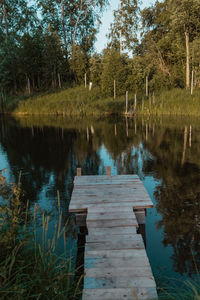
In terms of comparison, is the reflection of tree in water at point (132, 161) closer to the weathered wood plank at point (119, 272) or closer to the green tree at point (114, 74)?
the weathered wood plank at point (119, 272)

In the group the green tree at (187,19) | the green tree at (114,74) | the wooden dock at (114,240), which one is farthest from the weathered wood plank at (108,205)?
the green tree at (114,74)

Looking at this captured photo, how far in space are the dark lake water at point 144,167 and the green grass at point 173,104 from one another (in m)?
3.02

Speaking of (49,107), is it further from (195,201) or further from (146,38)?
(195,201)

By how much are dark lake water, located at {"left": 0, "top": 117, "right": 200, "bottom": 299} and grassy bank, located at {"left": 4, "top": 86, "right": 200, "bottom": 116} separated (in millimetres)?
3740

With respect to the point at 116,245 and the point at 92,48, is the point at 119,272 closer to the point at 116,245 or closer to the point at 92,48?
the point at 116,245

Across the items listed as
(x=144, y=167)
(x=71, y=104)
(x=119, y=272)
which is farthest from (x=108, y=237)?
(x=71, y=104)

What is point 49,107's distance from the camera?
28391 mm

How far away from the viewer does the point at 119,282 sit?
3021mm

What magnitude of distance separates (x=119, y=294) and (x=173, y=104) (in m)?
21.4

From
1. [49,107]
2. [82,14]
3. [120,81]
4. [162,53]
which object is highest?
[82,14]

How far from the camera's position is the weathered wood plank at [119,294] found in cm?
281

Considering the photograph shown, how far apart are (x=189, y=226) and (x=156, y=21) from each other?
103 ft

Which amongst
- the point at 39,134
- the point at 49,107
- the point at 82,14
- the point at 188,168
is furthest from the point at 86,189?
the point at 82,14

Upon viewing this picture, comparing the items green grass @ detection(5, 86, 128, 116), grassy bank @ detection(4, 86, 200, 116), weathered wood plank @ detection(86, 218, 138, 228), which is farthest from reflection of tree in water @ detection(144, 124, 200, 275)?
green grass @ detection(5, 86, 128, 116)
